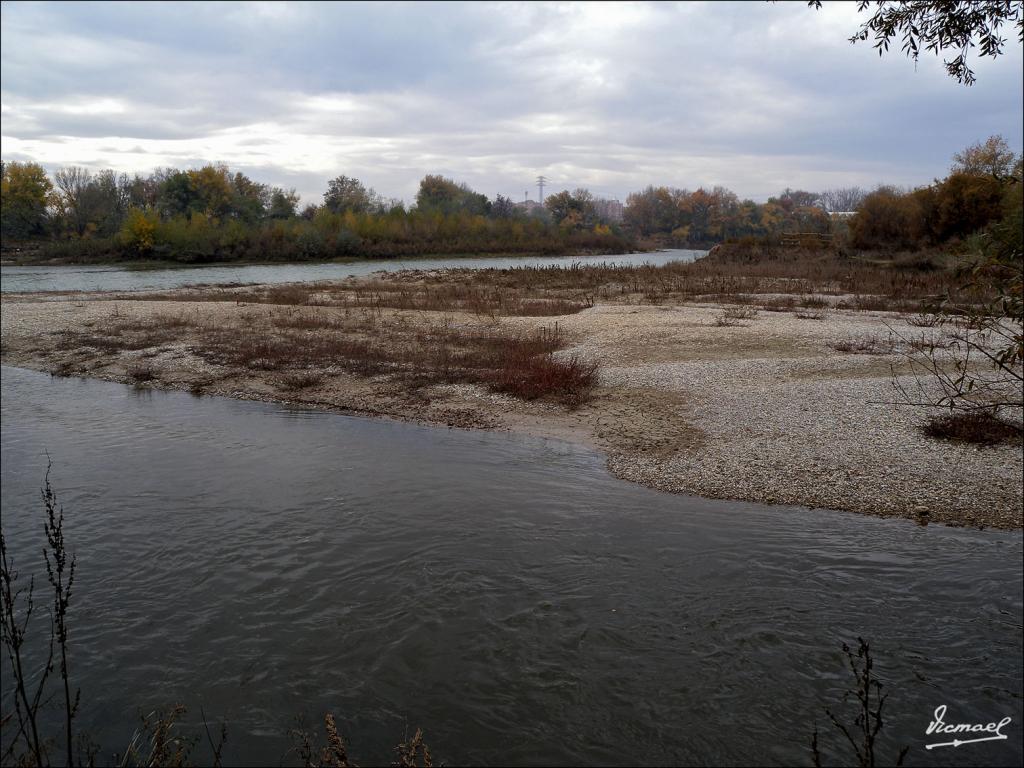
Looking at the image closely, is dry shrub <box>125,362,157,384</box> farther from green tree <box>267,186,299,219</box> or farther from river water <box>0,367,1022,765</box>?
green tree <box>267,186,299,219</box>

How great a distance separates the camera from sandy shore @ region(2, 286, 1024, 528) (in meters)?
9.57

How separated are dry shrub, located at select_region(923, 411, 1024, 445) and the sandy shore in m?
0.26

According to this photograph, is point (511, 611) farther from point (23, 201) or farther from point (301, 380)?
point (23, 201)

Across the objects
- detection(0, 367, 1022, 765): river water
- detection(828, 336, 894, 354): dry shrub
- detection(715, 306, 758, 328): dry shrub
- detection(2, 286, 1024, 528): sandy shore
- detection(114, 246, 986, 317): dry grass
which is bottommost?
detection(0, 367, 1022, 765): river water

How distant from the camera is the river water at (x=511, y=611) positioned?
17.4 feet

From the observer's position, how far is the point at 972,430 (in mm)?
10922

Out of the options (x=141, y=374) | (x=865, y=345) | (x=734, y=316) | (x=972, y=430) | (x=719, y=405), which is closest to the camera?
(x=972, y=430)

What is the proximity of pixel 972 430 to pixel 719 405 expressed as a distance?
4142mm

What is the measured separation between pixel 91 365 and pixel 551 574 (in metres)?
16.6

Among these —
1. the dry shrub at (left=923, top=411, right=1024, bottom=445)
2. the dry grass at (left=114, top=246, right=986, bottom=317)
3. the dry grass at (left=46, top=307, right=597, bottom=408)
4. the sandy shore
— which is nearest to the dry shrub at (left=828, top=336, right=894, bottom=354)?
the sandy shore

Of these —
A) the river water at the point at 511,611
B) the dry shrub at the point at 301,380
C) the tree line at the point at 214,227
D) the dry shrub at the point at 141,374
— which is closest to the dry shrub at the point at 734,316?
the dry shrub at the point at 301,380

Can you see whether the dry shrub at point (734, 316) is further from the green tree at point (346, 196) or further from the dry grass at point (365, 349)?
the green tree at point (346, 196)

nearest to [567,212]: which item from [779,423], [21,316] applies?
[21,316]

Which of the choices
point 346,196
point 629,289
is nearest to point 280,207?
point 346,196
